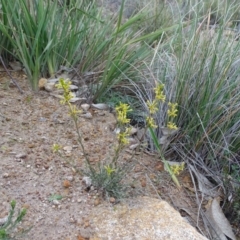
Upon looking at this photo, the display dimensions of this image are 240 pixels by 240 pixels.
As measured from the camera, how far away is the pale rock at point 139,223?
6.42ft

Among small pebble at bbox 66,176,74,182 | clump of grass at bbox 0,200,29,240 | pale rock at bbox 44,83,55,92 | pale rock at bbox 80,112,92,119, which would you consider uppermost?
clump of grass at bbox 0,200,29,240

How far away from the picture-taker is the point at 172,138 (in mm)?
2637

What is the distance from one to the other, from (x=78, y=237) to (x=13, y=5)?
1.64 meters

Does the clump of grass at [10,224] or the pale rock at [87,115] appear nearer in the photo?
the clump of grass at [10,224]

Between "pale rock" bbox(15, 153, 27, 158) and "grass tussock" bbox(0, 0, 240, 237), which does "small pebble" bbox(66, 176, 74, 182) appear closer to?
"pale rock" bbox(15, 153, 27, 158)

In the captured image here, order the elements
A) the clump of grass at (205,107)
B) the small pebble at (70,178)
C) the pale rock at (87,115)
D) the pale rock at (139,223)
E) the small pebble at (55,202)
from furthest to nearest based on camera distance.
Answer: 1. the pale rock at (87,115)
2. the clump of grass at (205,107)
3. the small pebble at (70,178)
4. the small pebble at (55,202)
5. the pale rock at (139,223)

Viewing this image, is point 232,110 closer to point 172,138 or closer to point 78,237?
point 172,138

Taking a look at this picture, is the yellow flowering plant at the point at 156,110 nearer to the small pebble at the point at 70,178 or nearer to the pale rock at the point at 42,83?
the small pebble at the point at 70,178

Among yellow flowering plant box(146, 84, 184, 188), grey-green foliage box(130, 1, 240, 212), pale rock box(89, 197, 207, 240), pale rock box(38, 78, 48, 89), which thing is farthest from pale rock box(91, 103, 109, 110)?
pale rock box(89, 197, 207, 240)

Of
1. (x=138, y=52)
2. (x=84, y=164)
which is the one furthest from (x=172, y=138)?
(x=138, y=52)

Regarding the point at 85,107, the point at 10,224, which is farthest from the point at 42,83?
the point at 10,224

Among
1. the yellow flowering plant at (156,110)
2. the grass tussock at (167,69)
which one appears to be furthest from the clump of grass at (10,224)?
the grass tussock at (167,69)

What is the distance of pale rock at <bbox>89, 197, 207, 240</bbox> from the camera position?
6.42ft

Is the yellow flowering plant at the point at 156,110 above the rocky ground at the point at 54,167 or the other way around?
above
